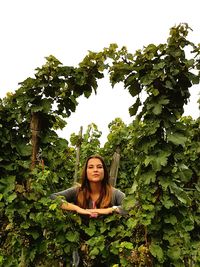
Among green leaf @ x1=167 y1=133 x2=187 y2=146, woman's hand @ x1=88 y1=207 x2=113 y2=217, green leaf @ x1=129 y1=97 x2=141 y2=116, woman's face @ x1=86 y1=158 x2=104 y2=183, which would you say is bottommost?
woman's hand @ x1=88 y1=207 x2=113 y2=217

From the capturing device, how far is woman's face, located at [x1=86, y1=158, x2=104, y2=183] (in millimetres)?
3811

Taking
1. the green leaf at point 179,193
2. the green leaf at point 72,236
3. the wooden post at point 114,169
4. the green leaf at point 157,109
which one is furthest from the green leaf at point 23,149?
the wooden post at point 114,169

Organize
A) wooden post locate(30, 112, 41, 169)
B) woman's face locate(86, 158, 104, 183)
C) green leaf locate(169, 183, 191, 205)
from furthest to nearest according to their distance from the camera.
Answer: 1. wooden post locate(30, 112, 41, 169)
2. woman's face locate(86, 158, 104, 183)
3. green leaf locate(169, 183, 191, 205)

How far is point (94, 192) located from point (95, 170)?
0.68 ft

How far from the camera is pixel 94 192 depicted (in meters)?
3.89

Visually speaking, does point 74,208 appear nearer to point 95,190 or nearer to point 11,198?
point 95,190

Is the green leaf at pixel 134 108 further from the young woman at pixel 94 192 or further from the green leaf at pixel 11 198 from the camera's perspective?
the green leaf at pixel 11 198

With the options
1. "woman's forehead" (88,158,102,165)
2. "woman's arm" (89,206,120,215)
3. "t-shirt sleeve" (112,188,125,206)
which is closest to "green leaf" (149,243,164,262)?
"woman's arm" (89,206,120,215)

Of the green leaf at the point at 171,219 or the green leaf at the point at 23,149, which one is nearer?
the green leaf at the point at 171,219

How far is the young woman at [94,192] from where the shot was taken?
382cm

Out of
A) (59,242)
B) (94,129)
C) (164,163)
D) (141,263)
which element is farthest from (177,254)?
(94,129)

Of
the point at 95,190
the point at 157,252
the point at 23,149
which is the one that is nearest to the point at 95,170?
the point at 95,190

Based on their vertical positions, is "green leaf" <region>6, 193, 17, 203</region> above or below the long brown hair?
below

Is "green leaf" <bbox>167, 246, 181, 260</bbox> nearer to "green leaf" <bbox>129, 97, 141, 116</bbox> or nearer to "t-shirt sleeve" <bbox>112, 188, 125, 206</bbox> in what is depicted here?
"t-shirt sleeve" <bbox>112, 188, 125, 206</bbox>
